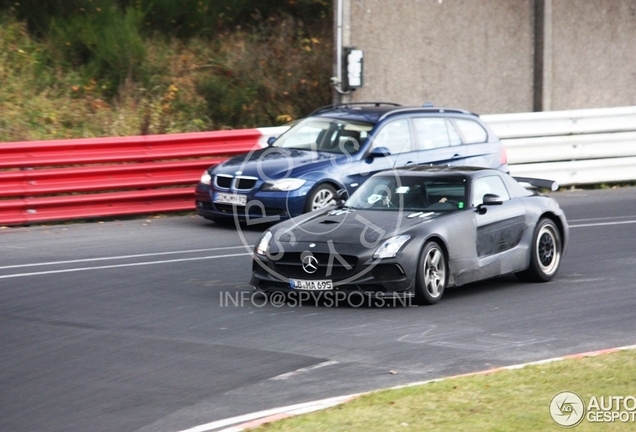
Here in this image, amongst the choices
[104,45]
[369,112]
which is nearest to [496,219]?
[369,112]

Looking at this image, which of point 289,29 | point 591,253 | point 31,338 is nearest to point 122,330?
point 31,338

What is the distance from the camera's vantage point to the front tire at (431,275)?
9.87 metres

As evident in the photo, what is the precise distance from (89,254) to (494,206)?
201 inches

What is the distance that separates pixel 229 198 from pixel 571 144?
7.77 m

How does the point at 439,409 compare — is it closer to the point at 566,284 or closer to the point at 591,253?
the point at 566,284

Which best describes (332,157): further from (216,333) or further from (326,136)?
(216,333)

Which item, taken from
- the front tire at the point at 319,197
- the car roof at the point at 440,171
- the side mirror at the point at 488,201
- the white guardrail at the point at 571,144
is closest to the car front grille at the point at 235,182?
the front tire at the point at 319,197

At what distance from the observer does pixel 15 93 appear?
19.9m

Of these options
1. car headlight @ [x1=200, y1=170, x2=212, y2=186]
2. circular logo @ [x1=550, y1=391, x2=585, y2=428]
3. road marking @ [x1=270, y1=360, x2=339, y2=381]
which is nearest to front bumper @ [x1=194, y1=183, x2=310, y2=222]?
car headlight @ [x1=200, y1=170, x2=212, y2=186]

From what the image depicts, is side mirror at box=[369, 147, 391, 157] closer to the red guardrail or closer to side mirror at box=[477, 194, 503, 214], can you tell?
the red guardrail

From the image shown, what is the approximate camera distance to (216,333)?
895cm

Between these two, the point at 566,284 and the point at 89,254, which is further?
the point at 89,254

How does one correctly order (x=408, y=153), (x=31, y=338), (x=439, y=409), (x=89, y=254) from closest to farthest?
(x=439, y=409) < (x=31, y=338) < (x=89, y=254) < (x=408, y=153)

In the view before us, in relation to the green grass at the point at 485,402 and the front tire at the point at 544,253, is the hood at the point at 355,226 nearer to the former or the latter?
the front tire at the point at 544,253
